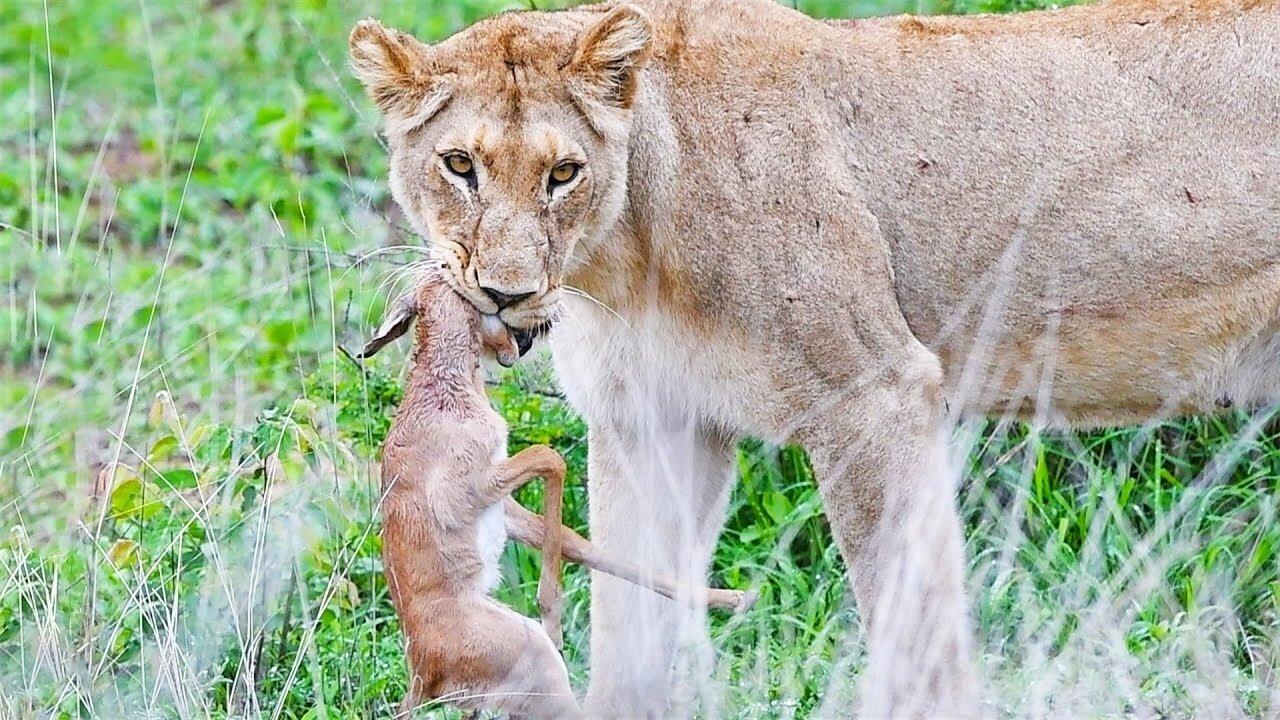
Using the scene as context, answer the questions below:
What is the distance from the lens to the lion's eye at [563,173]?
15.0ft

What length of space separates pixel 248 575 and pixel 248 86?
4.26 metres

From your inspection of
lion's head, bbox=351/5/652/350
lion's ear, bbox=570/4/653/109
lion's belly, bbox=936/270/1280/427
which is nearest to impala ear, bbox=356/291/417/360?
lion's head, bbox=351/5/652/350

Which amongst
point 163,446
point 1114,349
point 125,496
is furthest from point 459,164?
point 1114,349

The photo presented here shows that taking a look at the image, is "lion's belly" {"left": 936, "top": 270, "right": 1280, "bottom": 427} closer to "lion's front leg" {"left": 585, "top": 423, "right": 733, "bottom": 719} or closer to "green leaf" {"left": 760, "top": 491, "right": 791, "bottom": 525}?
"lion's front leg" {"left": 585, "top": 423, "right": 733, "bottom": 719}

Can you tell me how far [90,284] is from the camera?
6.46 meters

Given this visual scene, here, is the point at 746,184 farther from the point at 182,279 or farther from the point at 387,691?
the point at 182,279

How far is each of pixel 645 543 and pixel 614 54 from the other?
126 cm

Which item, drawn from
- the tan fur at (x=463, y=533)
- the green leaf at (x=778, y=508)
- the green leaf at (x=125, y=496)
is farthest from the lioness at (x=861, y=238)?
the green leaf at (x=125, y=496)

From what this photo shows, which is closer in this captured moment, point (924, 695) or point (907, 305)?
point (924, 695)

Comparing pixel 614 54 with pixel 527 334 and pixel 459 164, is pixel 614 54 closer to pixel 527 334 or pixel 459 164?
pixel 459 164

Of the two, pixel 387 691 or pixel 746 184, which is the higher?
pixel 746 184

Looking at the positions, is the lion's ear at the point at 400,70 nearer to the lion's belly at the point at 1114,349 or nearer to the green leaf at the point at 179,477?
the green leaf at the point at 179,477

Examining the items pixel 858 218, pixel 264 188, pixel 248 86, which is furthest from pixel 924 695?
pixel 248 86

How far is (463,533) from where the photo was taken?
4.48m
